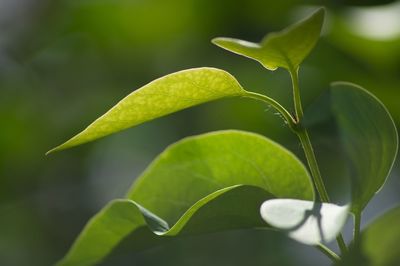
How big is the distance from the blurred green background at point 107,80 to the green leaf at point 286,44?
124 cm

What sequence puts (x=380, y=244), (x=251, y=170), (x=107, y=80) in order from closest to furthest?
(x=380, y=244), (x=251, y=170), (x=107, y=80)

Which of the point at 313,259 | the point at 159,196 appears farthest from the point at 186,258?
the point at 159,196

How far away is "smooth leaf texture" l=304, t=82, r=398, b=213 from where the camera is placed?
0.84m

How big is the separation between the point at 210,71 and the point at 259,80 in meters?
1.39

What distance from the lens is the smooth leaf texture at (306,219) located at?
752 mm

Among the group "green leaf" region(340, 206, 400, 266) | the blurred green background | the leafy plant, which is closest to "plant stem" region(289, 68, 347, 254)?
the leafy plant

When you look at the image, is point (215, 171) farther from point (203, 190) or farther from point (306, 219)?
point (306, 219)

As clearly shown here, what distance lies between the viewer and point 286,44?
2.79 ft

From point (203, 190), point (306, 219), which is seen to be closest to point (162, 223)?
point (203, 190)

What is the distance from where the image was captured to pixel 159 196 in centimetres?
112

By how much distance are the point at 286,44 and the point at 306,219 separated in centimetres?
18

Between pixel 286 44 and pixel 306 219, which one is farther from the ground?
pixel 286 44

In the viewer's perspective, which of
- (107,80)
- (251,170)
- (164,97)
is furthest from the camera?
(107,80)

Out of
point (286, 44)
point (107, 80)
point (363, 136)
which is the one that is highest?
point (286, 44)
